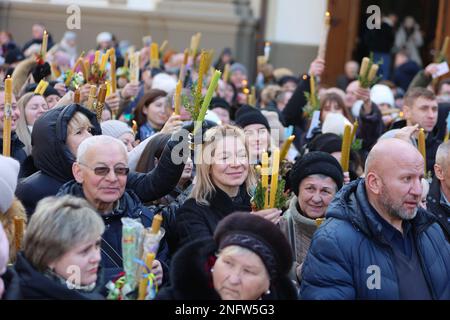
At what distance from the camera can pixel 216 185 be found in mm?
5238

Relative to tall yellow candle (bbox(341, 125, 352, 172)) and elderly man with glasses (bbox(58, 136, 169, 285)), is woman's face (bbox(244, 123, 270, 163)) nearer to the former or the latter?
tall yellow candle (bbox(341, 125, 352, 172))

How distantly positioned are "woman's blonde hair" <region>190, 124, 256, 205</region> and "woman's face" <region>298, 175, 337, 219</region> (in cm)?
34

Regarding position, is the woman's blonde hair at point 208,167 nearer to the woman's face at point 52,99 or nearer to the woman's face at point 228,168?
the woman's face at point 228,168

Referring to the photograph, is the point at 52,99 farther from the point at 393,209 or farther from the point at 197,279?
the point at 197,279

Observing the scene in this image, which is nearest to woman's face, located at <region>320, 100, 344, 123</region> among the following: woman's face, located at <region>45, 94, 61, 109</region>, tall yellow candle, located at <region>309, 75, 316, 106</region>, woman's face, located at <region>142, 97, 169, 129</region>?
tall yellow candle, located at <region>309, 75, 316, 106</region>

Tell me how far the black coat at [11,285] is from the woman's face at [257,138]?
10.00ft

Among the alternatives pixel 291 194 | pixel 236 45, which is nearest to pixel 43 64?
pixel 291 194

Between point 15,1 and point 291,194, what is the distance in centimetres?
1222

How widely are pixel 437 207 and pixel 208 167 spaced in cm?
133

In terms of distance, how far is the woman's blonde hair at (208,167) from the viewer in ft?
17.0

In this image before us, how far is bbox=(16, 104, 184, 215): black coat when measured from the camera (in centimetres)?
525

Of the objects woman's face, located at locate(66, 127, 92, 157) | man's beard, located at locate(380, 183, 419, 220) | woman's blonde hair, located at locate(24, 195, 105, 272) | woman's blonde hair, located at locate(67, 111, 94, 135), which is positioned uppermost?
woman's blonde hair, located at locate(67, 111, 94, 135)

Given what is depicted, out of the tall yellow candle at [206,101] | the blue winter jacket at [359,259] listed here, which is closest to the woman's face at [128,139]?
the tall yellow candle at [206,101]
